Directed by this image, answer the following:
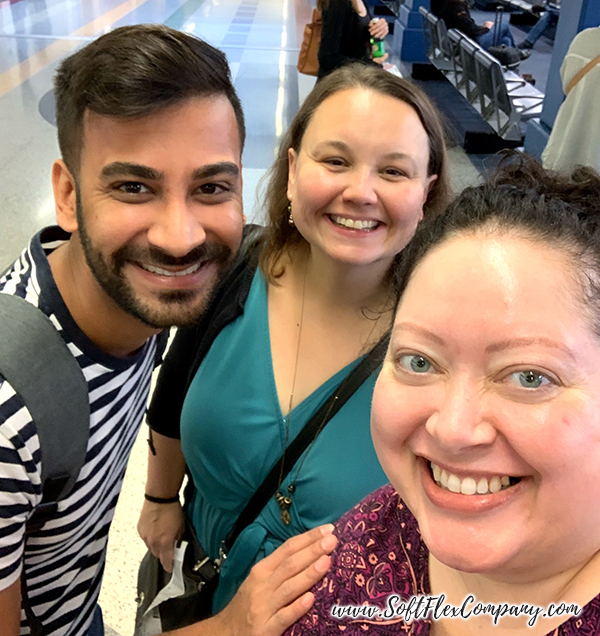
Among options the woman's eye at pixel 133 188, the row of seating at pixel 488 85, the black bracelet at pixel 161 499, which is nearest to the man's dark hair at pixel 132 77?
the woman's eye at pixel 133 188

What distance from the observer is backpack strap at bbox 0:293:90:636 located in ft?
3.29

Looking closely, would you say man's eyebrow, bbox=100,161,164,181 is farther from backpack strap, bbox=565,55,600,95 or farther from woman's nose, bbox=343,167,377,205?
backpack strap, bbox=565,55,600,95

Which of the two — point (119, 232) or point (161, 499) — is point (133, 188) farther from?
point (161, 499)

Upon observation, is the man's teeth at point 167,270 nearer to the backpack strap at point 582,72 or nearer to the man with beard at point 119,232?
the man with beard at point 119,232

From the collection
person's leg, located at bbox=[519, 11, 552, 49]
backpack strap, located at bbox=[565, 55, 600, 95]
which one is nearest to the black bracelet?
backpack strap, located at bbox=[565, 55, 600, 95]

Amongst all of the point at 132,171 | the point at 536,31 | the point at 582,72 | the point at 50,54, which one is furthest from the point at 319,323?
the point at 536,31

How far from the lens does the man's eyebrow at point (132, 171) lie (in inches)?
45.9

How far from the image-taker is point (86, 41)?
381 inches

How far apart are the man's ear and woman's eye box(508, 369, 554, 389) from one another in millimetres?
960

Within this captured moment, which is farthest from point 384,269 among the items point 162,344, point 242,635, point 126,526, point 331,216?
point 126,526

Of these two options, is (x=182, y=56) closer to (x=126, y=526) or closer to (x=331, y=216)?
(x=331, y=216)

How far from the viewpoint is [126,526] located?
2.41 meters

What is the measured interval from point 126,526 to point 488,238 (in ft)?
6.96

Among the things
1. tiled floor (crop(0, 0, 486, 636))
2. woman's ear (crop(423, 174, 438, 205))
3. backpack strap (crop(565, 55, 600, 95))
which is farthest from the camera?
backpack strap (crop(565, 55, 600, 95))
